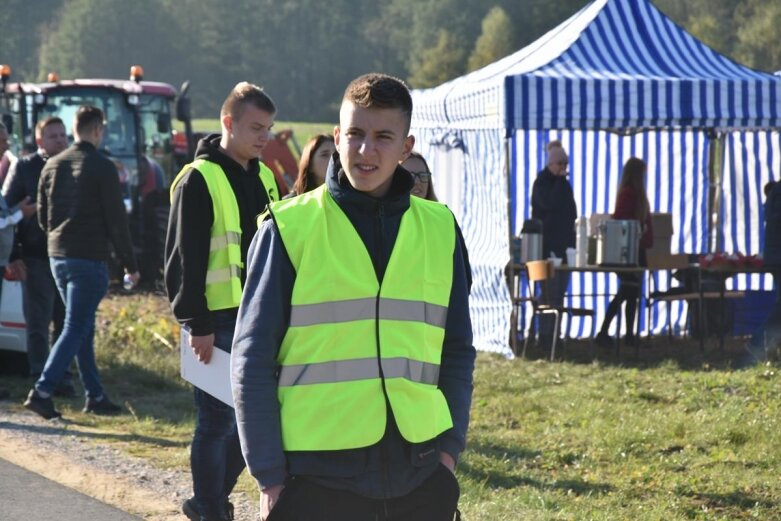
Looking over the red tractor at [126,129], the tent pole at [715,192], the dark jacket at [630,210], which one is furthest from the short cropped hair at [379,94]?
the red tractor at [126,129]

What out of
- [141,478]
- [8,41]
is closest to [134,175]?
[141,478]

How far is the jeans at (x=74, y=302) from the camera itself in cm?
797

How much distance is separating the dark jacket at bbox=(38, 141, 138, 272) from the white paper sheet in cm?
297

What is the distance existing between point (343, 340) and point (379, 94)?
0.57 m

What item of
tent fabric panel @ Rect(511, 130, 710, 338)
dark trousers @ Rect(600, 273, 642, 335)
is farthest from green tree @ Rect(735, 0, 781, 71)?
dark trousers @ Rect(600, 273, 642, 335)

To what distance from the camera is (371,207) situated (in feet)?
10.3

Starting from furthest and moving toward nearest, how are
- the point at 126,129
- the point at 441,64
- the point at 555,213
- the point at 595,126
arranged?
the point at 441,64
the point at 126,129
the point at 555,213
the point at 595,126

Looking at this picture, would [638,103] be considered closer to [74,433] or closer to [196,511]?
[74,433]

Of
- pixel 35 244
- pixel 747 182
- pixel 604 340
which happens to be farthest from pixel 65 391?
pixel 747 182

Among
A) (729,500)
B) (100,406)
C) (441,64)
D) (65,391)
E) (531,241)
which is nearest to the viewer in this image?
(729,500)

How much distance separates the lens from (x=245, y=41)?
9019 cm

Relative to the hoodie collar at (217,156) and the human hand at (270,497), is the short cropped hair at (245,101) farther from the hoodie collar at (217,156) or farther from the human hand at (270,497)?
the human hand at (270,497)

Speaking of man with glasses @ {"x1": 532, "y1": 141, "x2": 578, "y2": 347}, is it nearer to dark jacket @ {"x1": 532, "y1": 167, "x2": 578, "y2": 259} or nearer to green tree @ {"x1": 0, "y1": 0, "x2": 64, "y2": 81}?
dark jacket @ {"x1": 532, "y1": 167, "x2": 578, "y2": 259}

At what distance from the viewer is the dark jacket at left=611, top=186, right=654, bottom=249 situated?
12258mm
